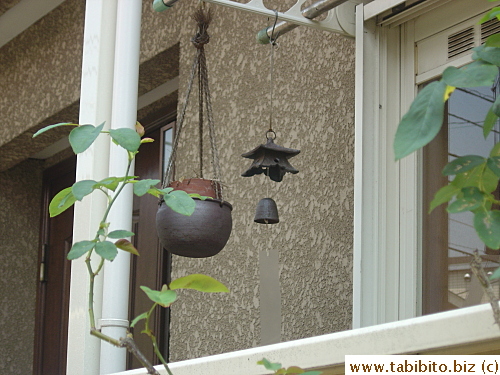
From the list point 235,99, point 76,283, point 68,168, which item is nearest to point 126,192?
point 76,283

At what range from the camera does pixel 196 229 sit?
2.29m

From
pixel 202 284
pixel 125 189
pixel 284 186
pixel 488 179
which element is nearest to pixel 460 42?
pixel 284 186

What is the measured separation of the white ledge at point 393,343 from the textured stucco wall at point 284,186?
157cm

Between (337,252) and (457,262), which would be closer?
(457,262)

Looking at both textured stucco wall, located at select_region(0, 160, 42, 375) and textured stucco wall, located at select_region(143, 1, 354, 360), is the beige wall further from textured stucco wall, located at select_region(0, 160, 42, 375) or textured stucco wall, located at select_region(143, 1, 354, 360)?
textured stucco wall, located at select_region(0, 160, 42, 375)

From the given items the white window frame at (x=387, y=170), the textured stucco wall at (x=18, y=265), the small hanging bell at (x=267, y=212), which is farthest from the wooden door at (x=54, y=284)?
the white window frame at (x=387, y=170)

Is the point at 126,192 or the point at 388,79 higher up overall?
the point at 388,79

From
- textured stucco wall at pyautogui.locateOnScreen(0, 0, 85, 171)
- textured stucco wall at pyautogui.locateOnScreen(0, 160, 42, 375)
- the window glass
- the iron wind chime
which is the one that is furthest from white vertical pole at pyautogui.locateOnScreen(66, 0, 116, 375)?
textured stucco wall at pyautogui.locateOnScreen(0, 160, 42, 375)

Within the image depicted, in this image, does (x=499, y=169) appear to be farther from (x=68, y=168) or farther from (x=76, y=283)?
(x=68, y=168)

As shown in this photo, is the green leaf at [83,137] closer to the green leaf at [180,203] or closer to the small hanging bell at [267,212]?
the green leaf at [180,203]

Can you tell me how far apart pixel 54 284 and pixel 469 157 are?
4883 millimetres

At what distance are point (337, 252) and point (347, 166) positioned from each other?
30 cm

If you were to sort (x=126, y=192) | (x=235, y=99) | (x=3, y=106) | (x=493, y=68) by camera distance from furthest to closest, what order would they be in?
(x=3, y=106) < (x=235, y=99) < (x=126, y=192) < (x=493, y=68)

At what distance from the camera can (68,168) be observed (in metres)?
5.48
